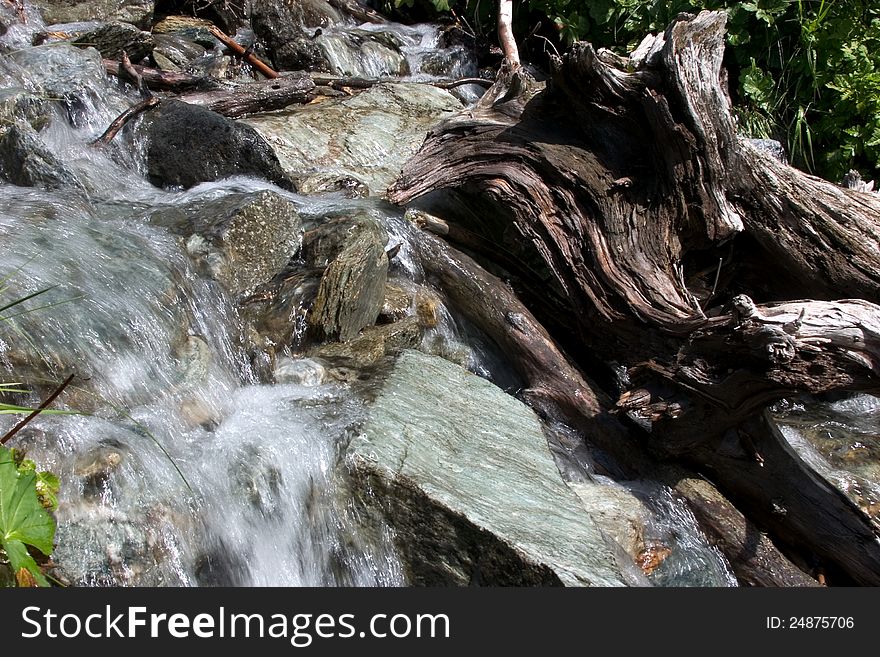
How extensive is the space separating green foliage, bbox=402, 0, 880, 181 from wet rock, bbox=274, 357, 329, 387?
5404 millimetres

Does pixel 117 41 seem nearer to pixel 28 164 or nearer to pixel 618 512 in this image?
pixel 28 164

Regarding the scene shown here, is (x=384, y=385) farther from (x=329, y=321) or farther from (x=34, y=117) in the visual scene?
(x=34, y=117)

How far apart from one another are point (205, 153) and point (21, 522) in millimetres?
3907

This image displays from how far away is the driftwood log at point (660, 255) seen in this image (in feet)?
14.4

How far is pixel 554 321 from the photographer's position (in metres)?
5.32

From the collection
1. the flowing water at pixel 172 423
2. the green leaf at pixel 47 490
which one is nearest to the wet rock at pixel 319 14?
the flowing water at pixel 172 423

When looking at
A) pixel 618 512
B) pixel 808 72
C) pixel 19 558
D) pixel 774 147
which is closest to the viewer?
pixel 19 558

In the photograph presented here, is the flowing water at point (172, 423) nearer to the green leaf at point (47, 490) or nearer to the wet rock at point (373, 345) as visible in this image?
the green leaf at point (47, 490)

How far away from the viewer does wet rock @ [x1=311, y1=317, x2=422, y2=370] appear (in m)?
4.49

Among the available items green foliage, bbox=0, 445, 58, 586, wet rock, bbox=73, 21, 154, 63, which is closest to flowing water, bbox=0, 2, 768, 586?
green foliage, bbox=0, 445, 58, 586

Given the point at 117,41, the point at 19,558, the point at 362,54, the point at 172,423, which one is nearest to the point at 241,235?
the point at 172,423

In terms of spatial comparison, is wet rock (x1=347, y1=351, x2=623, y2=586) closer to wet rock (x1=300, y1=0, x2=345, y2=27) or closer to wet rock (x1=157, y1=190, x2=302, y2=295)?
wet rock (x1=157, y1=190, x2=302, y2=295)

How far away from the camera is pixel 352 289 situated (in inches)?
188

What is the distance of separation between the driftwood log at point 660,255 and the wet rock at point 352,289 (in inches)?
22.5
